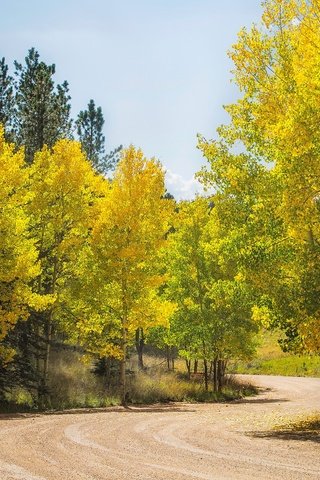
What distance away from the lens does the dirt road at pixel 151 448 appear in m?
8.97

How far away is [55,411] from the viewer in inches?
840

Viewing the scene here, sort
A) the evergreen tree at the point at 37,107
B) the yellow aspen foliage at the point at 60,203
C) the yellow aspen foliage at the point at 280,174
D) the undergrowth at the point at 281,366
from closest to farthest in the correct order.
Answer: the yellow aspen foliage at the point at 280,174
the yellow aspen foliage at the point at 60,203
the evergreen tree at the point at 37,107
the undergrowth at the point at 281,366

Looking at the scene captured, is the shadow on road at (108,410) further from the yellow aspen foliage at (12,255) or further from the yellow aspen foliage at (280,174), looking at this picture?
the yellow aspen foliage at (280,174)

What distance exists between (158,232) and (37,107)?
14.9 meters

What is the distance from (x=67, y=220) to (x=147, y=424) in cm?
1059

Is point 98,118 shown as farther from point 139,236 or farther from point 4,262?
point 4,262

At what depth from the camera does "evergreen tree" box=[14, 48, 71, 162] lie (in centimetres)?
3531

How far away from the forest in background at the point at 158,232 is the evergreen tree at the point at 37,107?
0.08 m

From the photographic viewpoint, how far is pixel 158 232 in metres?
24.9

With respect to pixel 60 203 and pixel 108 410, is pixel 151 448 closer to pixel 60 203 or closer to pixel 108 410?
pixel 108 410

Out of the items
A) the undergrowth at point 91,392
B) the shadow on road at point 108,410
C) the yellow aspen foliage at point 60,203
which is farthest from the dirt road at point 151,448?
the yellow aspen foliage at point 60,203

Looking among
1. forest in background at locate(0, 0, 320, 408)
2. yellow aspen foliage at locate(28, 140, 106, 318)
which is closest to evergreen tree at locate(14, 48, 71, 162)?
forest in background at locate(0, 0, 320, 408)

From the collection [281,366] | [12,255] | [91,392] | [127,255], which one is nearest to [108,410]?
[91,392]

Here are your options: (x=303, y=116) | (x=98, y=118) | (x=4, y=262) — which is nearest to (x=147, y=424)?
(x=4, y=262)
